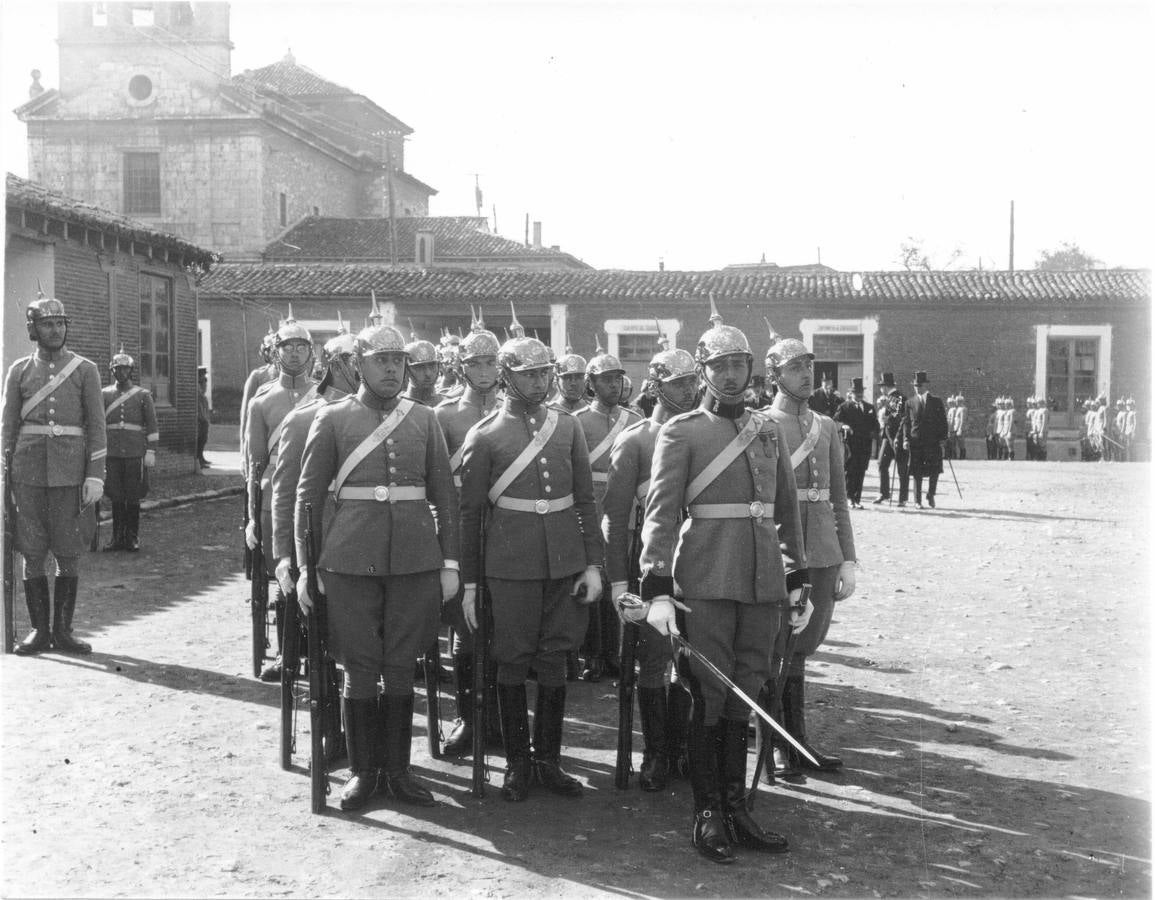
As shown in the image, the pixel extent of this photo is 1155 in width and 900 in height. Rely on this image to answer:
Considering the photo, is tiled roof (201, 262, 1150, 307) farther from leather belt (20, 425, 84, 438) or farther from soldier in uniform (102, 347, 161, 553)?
leather belt (20, 425, 84, 438)

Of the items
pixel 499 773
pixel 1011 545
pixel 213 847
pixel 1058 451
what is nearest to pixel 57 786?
pixel 213 847

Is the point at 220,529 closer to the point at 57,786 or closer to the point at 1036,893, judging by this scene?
the point at 57,786

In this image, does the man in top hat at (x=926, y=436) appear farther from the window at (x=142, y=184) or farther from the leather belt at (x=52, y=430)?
the window at (x=142, y=184)

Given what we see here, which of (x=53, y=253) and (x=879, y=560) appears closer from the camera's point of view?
(x=879, y=560)

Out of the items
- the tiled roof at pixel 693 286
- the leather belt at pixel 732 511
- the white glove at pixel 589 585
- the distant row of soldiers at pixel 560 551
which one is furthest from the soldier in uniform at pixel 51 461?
the tiled roof at pixel 693 286

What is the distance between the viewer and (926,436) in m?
19.4

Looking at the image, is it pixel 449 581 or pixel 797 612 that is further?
pixel 449 581

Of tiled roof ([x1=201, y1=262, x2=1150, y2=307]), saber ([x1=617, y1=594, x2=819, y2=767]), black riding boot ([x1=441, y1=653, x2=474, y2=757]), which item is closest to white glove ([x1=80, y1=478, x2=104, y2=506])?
black riding boot ([x1=441, y1=653, x2=474, y2=757])

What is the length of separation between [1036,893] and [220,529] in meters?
12.4

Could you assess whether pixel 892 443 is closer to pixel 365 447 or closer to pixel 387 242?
pixel 365 447

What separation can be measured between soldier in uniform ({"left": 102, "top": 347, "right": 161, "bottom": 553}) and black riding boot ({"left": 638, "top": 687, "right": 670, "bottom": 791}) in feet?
29.1

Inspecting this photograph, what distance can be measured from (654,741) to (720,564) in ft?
4.35

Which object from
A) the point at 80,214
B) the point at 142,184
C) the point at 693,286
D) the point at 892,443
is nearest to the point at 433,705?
the point at 80,214

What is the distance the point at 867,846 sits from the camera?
5020mm
